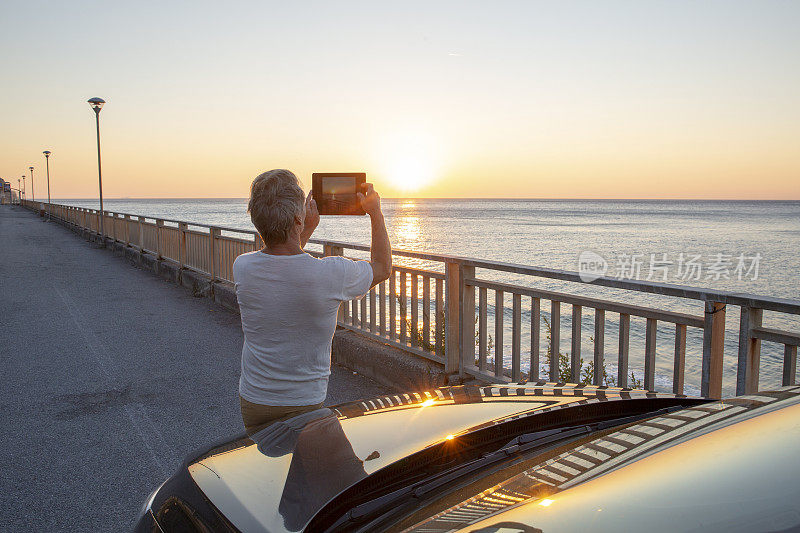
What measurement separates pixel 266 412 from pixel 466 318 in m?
2.96

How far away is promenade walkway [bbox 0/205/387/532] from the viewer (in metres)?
3.76

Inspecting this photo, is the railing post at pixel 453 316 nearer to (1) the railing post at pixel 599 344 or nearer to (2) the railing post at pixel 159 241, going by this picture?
(1) the railing post at pixel 599 344

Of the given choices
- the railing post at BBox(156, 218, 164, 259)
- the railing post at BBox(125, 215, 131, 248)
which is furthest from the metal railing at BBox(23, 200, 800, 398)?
the railing post at BBox(125, 215, 131, 248)

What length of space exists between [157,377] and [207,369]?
509 millimetres

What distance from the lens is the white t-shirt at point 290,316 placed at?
94.1 inches

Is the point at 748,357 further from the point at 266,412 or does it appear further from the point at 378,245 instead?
the point at 266,412

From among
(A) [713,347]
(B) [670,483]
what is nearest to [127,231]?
(A) [713,347]

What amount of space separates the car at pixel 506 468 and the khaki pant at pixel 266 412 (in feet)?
1.19

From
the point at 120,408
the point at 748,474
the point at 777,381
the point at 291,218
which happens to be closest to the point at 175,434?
the point at 120,408

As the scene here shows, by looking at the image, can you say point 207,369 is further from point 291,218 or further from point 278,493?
point 278,493

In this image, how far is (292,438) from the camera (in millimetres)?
1881

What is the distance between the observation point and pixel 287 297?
2.39m
